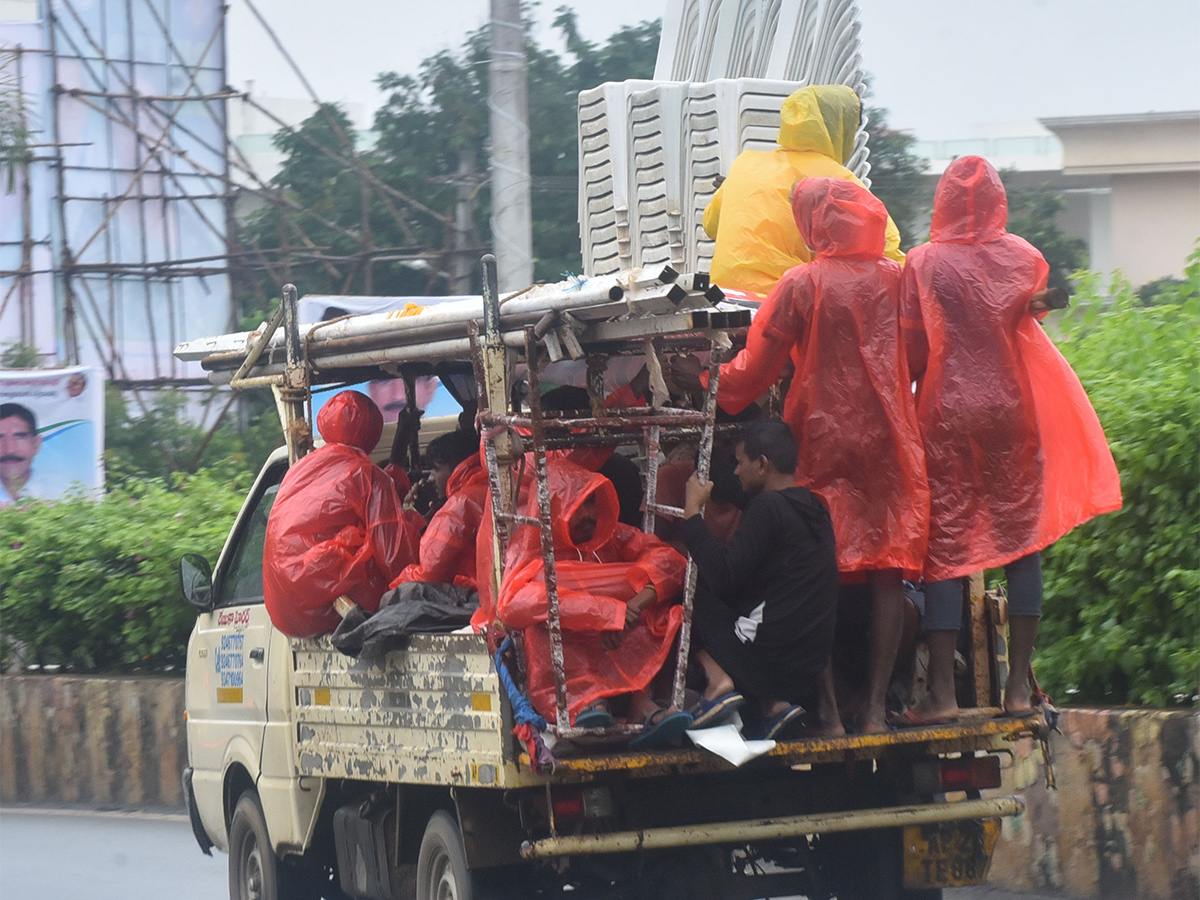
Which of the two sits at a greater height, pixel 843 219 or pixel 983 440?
pixel 843 219

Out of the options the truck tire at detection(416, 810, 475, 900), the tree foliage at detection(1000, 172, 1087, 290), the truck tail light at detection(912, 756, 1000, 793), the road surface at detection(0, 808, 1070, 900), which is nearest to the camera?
the truck tire at detection(416, 810, 475, 900)

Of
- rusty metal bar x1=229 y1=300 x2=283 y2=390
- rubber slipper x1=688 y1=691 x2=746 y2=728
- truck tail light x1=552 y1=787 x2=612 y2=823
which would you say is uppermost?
rusty metal bar x1=229 y1=300 x2=283 y2=390

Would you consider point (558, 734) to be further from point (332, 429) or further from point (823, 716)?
point (332, 429)

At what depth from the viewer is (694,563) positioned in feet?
15.8

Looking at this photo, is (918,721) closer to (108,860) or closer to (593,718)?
(593,718)

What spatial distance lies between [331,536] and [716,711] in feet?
6.22

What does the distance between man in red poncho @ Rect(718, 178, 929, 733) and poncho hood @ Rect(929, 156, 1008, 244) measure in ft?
0.92

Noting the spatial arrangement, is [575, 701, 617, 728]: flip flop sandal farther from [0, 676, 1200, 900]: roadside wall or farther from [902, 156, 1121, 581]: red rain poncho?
[0, 676, 1200, 900]: roadside wall

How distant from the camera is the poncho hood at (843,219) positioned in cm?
518

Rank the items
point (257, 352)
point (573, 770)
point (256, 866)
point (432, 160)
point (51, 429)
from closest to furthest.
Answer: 1. point (573, 770)
2. point (257, 352)
3. point (256, 866)
4. point (51, 429)
5. point (432, 160)

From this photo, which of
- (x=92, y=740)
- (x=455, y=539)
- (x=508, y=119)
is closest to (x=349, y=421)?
(x=455, y=539)

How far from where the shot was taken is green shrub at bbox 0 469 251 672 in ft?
37.6

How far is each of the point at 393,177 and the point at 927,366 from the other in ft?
61.7

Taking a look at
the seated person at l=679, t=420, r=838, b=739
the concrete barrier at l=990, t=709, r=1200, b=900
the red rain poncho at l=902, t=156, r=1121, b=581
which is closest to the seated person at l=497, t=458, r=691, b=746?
the seated person at l=679, t=420, r=838, b=739
